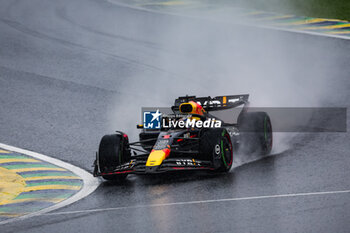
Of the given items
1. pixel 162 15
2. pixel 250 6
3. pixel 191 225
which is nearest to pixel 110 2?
Result: pixel 162 15

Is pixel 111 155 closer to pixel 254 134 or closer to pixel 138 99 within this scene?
pixel 254 134

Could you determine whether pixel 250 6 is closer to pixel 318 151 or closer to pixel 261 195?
pixel 318 151

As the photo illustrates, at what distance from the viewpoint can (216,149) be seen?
1051 cm

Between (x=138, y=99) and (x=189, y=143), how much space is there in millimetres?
5208

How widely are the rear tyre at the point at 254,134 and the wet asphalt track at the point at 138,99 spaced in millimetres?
457

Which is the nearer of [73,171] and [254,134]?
[73,171]

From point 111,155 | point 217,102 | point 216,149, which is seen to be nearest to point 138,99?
point 217,102

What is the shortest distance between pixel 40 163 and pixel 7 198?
2265 millimetres

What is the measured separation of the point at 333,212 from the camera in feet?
26.0

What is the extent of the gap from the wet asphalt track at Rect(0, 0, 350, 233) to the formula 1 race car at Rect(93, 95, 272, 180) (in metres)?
0.30

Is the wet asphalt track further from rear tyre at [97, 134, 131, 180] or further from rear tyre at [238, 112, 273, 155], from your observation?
rear tyre at [238, 112, 273, 155]

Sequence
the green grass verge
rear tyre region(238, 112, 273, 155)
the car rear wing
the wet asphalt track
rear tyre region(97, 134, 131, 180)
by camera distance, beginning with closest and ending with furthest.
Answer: the wet asphalt track
rear tyre region(97, 134, 131, 180)
rear tyre region(238, 112, 273, 155)
the car rear wing
the green grass verge

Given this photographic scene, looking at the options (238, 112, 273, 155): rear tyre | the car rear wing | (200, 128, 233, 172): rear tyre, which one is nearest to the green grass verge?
the car rear wing

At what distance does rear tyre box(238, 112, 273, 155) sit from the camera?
39.7ft
